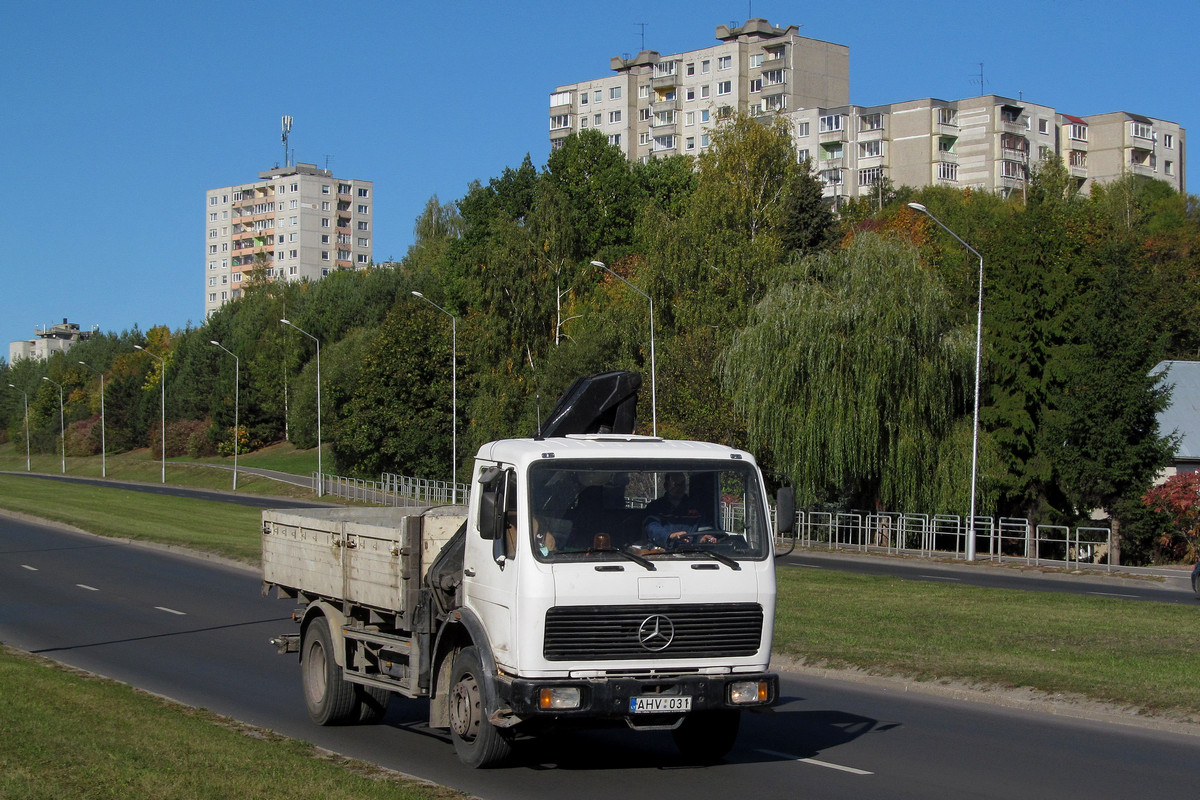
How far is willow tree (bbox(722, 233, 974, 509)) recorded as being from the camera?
1597 inches

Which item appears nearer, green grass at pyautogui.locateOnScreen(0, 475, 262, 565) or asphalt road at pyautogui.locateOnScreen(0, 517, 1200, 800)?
asphalt road at pyautogui.locateOnScreen(0, 517, 1200, 800)

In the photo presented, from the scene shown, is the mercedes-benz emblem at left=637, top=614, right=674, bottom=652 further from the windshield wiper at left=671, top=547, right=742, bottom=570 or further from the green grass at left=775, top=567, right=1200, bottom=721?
the green grass at left=775, top=567, right=1200, bottom=721

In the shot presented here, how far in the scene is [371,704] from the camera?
11492 mm

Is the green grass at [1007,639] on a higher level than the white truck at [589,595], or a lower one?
lower

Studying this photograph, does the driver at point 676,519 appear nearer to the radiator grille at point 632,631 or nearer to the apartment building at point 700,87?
the radiator grille at point 632,631

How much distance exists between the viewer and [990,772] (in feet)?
31.4

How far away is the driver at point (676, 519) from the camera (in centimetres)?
911

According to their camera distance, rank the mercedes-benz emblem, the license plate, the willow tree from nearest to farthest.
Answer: the license plate < the mercedes-benz emblem < the willow tree

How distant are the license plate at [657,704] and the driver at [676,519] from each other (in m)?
1.05

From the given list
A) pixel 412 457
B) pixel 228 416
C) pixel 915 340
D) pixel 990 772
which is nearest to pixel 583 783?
pixel 990 772

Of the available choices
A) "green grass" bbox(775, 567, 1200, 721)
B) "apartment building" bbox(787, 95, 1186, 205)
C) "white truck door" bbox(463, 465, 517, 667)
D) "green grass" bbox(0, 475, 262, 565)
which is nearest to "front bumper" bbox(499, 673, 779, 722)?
"white truck door" bbox(463, 465, 517, 667)

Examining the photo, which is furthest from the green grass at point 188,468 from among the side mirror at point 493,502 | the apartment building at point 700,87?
the side mirror at point 493,502

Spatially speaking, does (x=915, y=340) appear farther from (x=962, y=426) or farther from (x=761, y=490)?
(x=761, y=490)

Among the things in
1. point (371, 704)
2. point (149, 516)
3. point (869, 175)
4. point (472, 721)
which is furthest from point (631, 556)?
point (869, 175)
